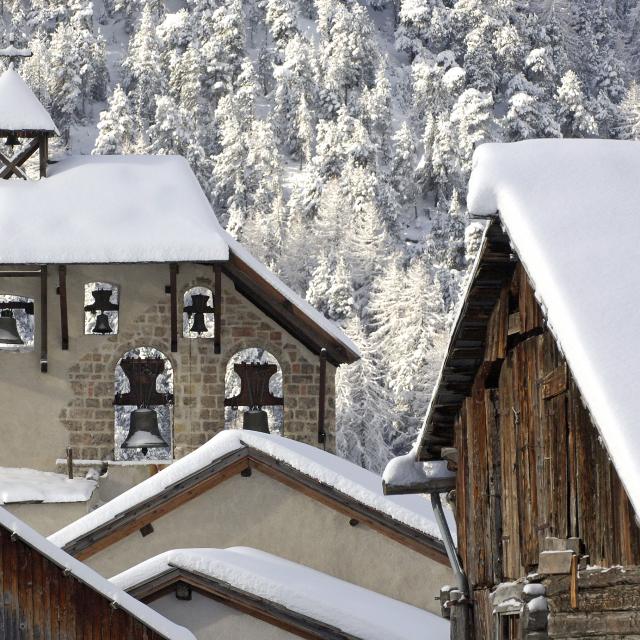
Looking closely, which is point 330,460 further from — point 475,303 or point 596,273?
point 596,273

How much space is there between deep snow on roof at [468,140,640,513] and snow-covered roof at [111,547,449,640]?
25.3ft

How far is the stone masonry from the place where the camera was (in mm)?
26000

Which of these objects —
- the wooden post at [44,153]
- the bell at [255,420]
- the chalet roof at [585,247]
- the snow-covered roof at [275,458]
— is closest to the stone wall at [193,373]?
the bell at [255,420]

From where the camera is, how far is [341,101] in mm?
126250

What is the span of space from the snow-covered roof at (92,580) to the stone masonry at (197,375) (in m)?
10.8

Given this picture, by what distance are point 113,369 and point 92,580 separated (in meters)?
11.0

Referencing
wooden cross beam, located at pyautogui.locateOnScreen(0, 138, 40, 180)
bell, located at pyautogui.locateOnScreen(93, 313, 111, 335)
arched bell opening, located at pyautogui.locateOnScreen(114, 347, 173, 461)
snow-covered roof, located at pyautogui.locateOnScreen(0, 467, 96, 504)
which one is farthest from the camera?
wooden cross beam, located at pyautogui.locateOnScreen(0, 138, 40, 180)

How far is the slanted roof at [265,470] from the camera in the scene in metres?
19.5

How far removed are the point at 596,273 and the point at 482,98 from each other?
114 m

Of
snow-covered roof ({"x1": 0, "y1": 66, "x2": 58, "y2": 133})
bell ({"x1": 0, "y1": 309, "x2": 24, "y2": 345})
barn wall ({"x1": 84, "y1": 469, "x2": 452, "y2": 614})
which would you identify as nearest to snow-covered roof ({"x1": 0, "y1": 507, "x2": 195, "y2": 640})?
barn wall ({"x1": 84, "y1": 469, "x2": 452, "y2": 614})

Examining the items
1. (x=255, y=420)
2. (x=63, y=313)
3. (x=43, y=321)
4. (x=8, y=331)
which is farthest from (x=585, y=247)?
(x=43, y=321)

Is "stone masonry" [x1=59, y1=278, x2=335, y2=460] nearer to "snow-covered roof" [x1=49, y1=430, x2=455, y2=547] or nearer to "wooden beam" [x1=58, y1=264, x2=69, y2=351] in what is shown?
"wooden beam" [x1=58, y1=264, x2=69, y2=351]

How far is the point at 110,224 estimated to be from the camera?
2659 cm

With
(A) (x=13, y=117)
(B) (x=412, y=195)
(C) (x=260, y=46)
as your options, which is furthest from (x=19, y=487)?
(C) (x=260, y=46)
